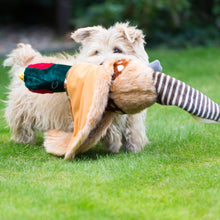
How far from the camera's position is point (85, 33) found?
4809 mm

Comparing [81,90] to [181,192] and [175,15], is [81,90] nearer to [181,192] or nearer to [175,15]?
[181,192]

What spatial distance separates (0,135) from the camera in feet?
17.7

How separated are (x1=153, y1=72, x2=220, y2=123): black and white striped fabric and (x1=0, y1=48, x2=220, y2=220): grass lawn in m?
0.48

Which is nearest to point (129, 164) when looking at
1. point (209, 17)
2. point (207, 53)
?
point (207, 53)

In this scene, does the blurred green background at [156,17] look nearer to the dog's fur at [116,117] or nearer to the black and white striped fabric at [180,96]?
the dog's fur at [116,117]

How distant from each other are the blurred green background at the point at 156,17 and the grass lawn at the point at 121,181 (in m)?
6.40

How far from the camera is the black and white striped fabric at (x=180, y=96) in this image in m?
3.45

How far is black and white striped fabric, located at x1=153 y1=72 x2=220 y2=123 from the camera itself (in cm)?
345

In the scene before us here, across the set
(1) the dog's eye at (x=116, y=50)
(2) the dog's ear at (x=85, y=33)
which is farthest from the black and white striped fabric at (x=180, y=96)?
(2) the dog's ear at (x=85, y=33)

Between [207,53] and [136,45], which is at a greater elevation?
[136,45]

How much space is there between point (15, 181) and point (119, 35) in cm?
180

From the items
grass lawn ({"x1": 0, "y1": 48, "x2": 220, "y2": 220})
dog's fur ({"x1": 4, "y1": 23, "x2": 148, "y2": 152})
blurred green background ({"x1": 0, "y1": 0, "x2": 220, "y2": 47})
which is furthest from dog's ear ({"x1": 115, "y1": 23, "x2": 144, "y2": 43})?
blurred green background ({"x1": 0, "y1": 0, "x2": 220, "y2": 47})

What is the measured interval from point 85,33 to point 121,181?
1903 mm

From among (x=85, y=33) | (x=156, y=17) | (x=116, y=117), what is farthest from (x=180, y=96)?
(x=156, y=17)
